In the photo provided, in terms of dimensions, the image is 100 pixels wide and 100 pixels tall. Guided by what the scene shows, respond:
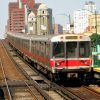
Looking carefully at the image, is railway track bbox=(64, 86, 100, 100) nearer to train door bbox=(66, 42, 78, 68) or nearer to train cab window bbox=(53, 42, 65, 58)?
train door bbox=(66, 42, 78, 68)

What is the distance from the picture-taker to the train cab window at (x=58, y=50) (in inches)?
922

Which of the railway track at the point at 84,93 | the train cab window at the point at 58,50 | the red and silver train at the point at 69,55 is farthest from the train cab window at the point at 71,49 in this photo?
the railway track at the point at 84,93

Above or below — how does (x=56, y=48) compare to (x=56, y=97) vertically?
above

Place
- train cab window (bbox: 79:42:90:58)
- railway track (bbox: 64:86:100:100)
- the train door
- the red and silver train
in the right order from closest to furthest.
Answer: railway track (bbox: 64:86:100:100) < the red and silver train < the train door < train cab window (bbox: 79:42:90:58)

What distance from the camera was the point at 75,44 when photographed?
23.6 m

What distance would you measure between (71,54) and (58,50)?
2.41 feet

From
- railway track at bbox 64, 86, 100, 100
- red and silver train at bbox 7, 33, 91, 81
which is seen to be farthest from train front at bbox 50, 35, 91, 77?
railway track at bbox 64, 86, 100, 100

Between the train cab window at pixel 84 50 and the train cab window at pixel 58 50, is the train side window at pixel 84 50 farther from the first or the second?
the train cab window at pixel 58 50

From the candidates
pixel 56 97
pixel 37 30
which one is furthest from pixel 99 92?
pixel 37 30

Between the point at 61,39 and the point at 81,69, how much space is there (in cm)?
184

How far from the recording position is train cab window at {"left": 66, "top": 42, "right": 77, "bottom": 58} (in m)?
23.5

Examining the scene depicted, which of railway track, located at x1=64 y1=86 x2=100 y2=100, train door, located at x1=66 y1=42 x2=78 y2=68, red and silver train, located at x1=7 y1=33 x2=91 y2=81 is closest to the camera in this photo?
railway track, located at x1=64 y1=86 x2=100 y2=100

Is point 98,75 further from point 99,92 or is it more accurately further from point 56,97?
point 56,97

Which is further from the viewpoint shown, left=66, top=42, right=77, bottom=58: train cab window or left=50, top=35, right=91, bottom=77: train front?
left=66, top=42, right=77, bottom=58: train cab window
